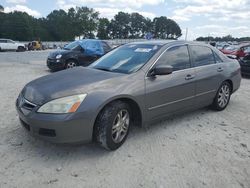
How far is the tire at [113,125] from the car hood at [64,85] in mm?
376

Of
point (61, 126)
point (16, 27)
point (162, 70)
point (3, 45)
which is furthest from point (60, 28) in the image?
point (61, 126)

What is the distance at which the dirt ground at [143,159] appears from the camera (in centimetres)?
308

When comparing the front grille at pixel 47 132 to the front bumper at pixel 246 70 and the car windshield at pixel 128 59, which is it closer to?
the car windshield at pixel 128 59

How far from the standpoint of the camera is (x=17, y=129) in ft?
14.7

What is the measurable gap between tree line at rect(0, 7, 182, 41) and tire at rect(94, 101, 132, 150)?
83265 millimetres

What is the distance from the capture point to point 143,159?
3.58 metres

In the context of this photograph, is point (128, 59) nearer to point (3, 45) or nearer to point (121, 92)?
point (121, 92)

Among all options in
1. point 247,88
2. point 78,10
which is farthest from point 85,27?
point 247,88

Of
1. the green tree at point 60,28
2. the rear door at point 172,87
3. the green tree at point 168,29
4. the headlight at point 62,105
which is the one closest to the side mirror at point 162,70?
the rear door at point 172,87

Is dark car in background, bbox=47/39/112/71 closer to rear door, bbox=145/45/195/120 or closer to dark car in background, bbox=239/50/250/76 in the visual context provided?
dark car in background, bbox=239/50/250/76

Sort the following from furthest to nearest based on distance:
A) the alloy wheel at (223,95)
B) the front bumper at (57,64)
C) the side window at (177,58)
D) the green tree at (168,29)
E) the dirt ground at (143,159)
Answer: the green tree at (168,29), the front bumper at (57,64), the alloy wheel at (223,95), the side window at (177,58), the dirt ground at (143,159)

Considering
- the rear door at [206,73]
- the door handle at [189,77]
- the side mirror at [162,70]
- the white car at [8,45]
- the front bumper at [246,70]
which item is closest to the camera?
the side mirror at [162,70]

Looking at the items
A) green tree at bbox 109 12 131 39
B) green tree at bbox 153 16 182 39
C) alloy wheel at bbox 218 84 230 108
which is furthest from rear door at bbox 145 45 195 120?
green tree at bbox 109 12 131 39

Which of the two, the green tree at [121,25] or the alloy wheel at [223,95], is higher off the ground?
the green tree at [121,25]
